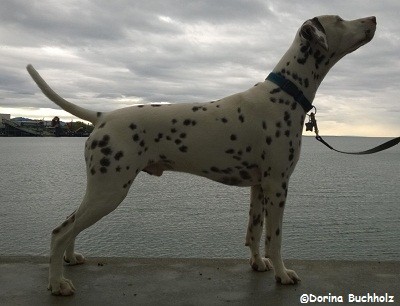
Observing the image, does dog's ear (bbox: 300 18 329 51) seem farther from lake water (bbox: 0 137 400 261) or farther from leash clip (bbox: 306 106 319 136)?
lake water (bbox: 0 137 400 261)

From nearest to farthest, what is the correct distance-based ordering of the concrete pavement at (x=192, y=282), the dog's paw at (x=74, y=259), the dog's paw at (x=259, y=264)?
the concrete pavement at (x=192, y=282), the dog's paw at (x=259, y=264), the dog's paw at (x=74, y=259)

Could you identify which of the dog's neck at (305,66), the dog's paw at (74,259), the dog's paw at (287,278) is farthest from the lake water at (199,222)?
the dog's neck at (305,66)

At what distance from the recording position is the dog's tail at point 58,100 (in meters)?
5.00

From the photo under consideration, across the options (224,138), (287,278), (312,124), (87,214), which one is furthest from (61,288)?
(312,124)

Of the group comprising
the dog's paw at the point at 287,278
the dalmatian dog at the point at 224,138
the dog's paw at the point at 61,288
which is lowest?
the dog's paw at the point at 61,288

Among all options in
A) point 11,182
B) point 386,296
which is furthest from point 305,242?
point 11,182

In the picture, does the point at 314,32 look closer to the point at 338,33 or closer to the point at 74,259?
the point at 338,33

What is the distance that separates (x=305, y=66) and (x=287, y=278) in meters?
2.29

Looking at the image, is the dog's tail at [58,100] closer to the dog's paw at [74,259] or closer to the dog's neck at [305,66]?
the dog's paw at [74,259]

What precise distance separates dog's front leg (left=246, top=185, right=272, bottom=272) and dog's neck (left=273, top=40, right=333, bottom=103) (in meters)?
1.27

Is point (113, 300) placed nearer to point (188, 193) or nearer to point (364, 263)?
point (364, 263)

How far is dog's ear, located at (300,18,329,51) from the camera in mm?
4895

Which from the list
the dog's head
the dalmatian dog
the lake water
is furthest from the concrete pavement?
the lake water

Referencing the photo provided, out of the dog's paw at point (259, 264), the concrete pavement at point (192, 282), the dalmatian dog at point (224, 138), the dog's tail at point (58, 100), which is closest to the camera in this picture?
the concrete pavement at point (192, 282)
